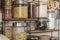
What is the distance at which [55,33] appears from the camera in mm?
1097

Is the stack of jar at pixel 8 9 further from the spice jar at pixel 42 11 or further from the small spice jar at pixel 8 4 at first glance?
the spice jar at pixel 42 11

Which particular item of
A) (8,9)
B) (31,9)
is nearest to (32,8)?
(31,9)

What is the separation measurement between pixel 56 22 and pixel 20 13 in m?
0.33

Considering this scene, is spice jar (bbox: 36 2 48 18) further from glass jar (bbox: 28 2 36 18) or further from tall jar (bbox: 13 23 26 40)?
tall jar (bbox: 13 23 26 40)

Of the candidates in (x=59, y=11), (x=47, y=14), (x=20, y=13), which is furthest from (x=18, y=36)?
(x=59, y=11)

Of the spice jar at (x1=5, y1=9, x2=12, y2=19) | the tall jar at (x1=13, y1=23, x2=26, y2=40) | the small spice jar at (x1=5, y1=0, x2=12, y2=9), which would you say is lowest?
the tall jar at (x1=13, y1=23, x2=26, y2=40)

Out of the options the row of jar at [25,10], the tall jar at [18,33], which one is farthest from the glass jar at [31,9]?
the tall jar at [18,33]

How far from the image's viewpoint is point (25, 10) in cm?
91

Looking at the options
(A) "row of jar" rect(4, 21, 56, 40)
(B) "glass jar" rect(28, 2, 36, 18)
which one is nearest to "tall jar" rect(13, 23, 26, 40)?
(A) "row of jar" rect(4, 21, 56, 40)

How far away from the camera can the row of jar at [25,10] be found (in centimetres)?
90

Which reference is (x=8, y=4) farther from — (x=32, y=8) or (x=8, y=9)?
(x=32, y=8)

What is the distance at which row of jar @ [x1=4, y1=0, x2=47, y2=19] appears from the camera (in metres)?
0.90

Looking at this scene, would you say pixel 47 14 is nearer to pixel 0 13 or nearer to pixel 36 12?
pixel 36 12

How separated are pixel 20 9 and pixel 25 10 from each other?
0.03 m
